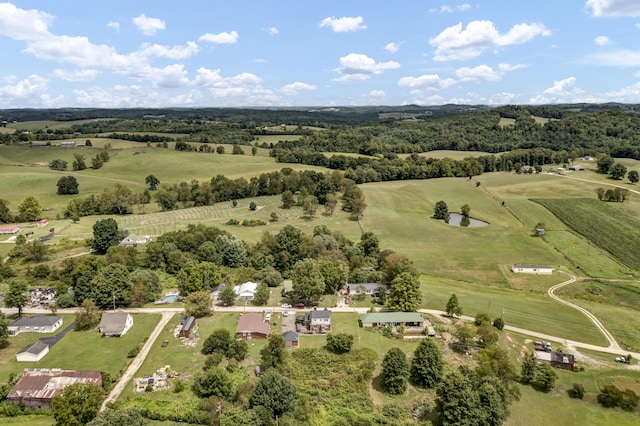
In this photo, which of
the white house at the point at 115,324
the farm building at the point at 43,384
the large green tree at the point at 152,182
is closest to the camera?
the farm building at the point at 43,384

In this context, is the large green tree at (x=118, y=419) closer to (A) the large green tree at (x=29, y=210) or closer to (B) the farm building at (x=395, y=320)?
(B) the farm building at (x=395, y=320)

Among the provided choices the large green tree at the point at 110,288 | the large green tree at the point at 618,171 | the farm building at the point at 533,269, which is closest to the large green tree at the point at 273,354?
the large green tree at the point at 110,288

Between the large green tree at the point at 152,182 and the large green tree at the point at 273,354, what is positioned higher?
the large green tree at the point at 152,182

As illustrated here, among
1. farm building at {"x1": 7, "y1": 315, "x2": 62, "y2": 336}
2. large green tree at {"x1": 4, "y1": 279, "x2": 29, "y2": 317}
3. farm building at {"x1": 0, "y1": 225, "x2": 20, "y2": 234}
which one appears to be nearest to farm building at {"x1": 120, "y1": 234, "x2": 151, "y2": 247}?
large green tree at {"x1": 4, "y1": 279, "x2": 29, "y2": 317}

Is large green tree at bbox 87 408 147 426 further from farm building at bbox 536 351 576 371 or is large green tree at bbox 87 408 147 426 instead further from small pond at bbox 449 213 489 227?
small pond at bbox 449 213 489 227

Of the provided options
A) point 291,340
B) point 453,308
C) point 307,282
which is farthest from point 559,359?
point 307,282
